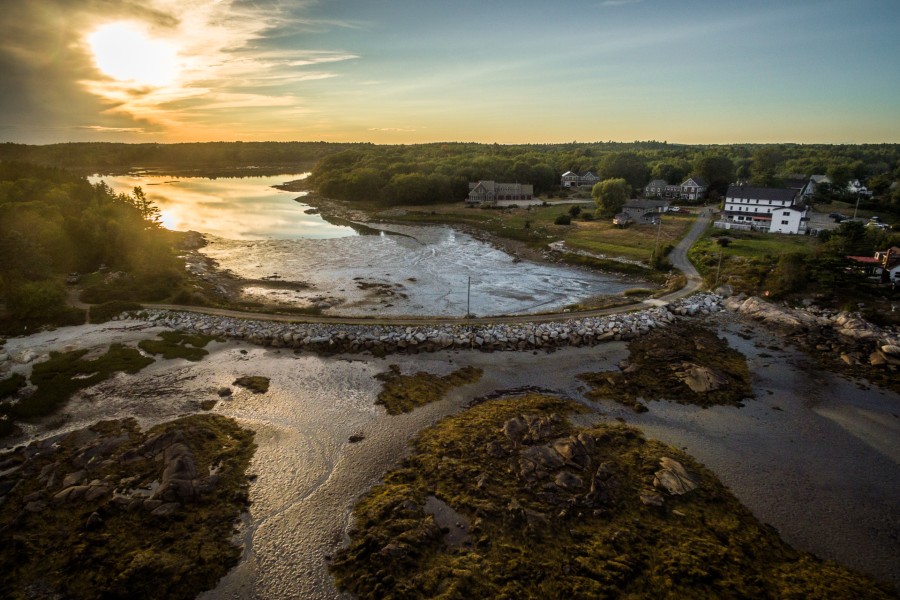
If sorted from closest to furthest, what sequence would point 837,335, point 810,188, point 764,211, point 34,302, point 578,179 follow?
point 34,302 → point 837,335 → point 764,211 → point 810,188 → point 578,179

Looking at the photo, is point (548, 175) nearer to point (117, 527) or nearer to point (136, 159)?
A: point (117, 527)

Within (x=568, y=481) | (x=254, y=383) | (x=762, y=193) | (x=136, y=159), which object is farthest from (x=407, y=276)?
(x=136, y=159)

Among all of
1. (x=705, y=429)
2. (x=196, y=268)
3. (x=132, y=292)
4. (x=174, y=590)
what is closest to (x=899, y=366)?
(x=705, y=429)

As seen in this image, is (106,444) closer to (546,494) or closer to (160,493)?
(160,493)

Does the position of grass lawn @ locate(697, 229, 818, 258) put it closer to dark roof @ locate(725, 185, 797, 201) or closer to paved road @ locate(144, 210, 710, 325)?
dark roof @ locate(725, 185, 797, 201)

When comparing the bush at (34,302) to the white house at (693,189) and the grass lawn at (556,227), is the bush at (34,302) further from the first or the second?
the white house at (693,189)
